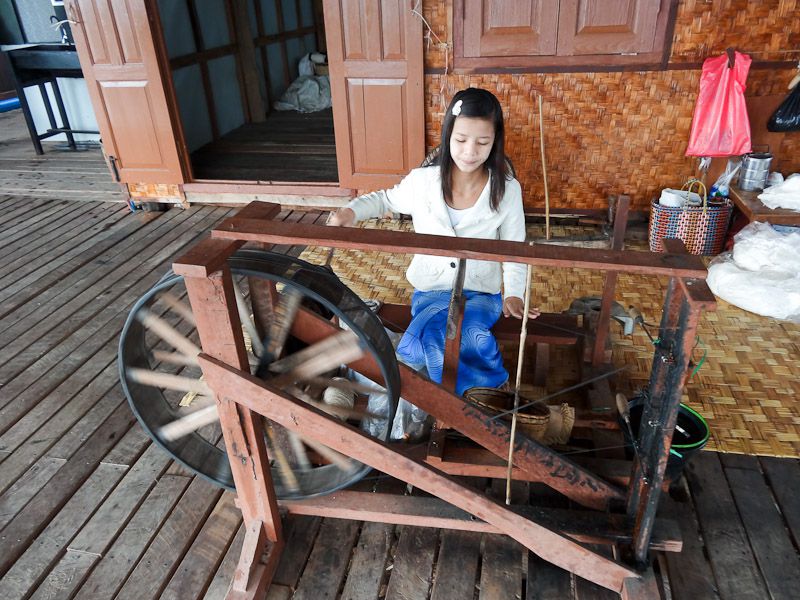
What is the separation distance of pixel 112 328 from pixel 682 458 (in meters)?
2.71

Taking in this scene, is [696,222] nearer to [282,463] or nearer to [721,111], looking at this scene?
[721,111]

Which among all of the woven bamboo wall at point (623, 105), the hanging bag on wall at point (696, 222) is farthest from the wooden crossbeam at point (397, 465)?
the woven bamboo wall at point (623, 105)

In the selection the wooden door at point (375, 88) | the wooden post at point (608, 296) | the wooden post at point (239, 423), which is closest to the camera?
the wooden post at point (239, 423)

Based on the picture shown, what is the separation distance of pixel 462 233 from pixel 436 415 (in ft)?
2.24

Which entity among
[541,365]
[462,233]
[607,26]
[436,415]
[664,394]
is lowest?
[541,365]

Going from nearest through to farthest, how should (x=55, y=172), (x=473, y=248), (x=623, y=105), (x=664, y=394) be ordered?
(x=473, y=248) → (x=664, y=394) → (x=623, y=105) → (x=55, y=172)

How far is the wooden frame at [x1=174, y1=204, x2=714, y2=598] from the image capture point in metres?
1.31

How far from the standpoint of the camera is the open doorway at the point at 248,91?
5.06m

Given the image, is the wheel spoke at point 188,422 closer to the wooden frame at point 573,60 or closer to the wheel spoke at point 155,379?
the wheel spoke at point 155,379

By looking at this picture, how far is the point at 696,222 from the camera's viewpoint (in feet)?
11.5

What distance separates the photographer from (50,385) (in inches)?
102

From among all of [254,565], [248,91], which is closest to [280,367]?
[254,565]

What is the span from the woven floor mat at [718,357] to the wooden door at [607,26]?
137cm

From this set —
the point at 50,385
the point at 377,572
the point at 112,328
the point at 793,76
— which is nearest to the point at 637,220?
the point at 793,76
